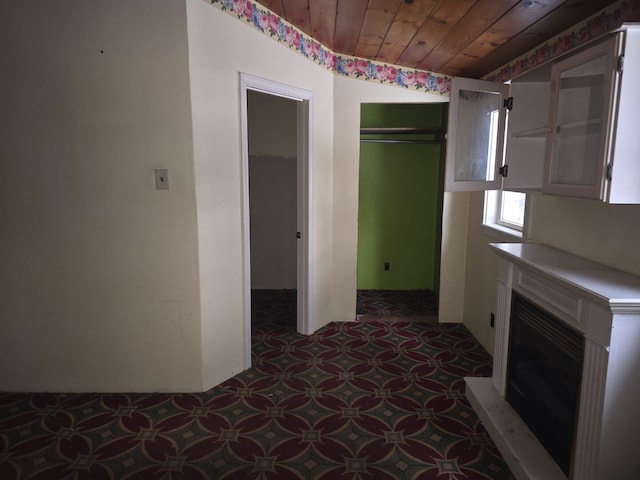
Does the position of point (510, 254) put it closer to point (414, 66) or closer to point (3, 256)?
point (414, 66)

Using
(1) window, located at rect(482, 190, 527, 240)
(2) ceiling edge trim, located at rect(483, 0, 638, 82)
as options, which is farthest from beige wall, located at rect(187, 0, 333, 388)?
(1) window, located at rect(482, 190, 527, 240)

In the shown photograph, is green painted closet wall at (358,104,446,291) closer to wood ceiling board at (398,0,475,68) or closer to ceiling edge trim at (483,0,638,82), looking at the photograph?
wood ceiling board at (398,0,475,68)

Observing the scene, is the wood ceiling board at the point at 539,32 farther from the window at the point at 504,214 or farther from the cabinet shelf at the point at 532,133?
the window at the point at 504,214

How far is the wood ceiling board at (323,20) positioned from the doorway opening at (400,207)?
1.46 meters

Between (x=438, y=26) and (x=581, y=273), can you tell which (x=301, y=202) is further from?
(x=581, y=273)

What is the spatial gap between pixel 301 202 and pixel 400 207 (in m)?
1.75

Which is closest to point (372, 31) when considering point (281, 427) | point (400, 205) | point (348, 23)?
point (348, 23)

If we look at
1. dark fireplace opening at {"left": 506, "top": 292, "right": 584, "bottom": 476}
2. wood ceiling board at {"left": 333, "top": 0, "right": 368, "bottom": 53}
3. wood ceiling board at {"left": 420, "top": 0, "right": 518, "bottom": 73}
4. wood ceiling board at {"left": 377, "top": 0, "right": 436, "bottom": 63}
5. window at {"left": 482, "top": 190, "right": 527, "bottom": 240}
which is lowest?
dark fireplace opening at {"left": 506, "top": 292, "right": 584, "bottom": 476}

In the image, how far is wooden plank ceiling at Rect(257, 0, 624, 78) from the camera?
2203 millimetres

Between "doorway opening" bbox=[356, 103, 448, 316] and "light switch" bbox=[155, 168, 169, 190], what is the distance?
8.57ft

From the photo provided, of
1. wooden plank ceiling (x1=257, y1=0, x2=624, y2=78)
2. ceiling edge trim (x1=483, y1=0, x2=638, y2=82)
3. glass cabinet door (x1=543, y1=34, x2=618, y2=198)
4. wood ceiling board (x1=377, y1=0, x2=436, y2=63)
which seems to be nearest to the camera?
glass cabinet door (x1=543, y1=34, x2=618, y2=198)

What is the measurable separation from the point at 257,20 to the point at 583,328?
2680mm

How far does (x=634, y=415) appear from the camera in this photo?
161 centimetres

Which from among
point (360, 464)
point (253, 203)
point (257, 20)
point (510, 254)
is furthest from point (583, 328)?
point (253, 203)
